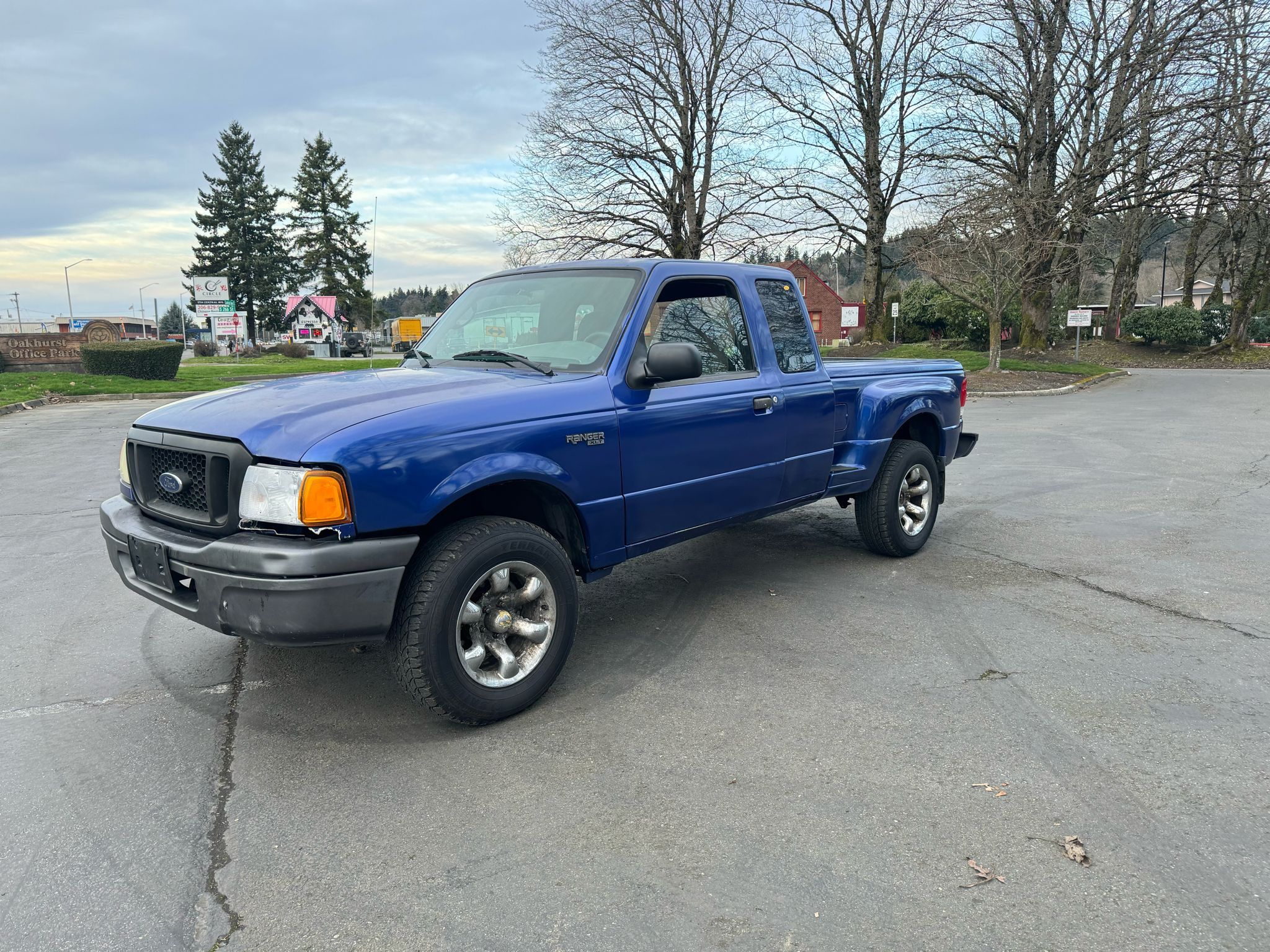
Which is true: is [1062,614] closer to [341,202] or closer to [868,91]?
[868,91]

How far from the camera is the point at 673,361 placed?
3809 mm

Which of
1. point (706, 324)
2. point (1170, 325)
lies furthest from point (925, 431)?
point (1170, 325)

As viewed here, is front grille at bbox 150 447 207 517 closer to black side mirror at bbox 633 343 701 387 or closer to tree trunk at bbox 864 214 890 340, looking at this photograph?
black side mirror at bbox 633 343 701 387

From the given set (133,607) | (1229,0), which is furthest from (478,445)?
(1229,0)

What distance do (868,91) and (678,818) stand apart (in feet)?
103

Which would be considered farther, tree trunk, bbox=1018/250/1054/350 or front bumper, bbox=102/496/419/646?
tree trunk, bbox=1018/250/1054/350

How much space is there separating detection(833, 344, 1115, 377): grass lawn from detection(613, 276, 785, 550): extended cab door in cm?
1960

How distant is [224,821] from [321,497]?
115 cm

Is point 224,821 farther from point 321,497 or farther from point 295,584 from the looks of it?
point 321,497

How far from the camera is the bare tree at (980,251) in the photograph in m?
21.7

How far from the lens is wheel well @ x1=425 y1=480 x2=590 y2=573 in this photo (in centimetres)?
365

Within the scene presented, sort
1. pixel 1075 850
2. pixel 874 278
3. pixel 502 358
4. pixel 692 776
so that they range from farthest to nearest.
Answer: pixel 874 278
pixel 502 358
pixel 692 776
pixel 1075 850

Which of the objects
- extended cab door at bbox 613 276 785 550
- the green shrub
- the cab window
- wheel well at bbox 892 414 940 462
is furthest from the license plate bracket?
the green shrub

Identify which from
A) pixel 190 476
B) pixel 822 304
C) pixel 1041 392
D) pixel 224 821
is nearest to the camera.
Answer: pixel 224 821
